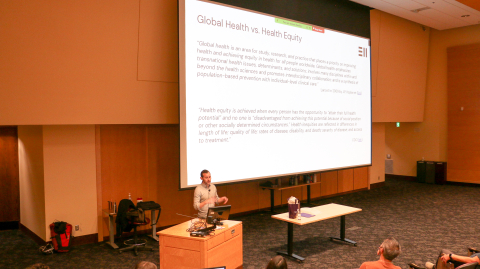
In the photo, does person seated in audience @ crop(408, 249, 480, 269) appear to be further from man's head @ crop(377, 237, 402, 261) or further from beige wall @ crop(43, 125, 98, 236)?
beige wall @ crop(43, 125, 98, 236)

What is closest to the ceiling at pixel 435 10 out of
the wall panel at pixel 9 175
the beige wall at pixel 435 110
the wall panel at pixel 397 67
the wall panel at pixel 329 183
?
the wall panel at pixel 397 67

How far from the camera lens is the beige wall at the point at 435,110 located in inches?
393

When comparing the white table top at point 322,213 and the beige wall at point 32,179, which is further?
the beige wall at point 32,179

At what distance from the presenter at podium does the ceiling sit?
528 cm

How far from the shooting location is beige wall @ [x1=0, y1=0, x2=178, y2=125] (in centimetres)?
411

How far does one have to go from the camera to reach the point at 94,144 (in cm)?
519

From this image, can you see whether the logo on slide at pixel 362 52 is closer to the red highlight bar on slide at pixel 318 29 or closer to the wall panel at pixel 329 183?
the red highlight bar on slide at pixel 318 29

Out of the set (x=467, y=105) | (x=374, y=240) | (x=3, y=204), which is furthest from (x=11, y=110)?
(x=467, y=105)

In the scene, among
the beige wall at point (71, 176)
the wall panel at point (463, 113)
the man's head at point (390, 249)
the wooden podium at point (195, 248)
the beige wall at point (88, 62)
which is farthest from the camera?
the wall panel at point (463, 113)

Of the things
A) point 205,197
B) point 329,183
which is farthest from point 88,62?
point 329,183

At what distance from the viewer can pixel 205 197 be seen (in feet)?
14.4

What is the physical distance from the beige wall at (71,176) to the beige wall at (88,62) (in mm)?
562

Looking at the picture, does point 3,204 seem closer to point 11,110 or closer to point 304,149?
point 11,110

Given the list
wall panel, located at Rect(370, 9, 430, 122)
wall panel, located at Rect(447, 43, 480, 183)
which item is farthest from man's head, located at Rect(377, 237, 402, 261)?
wall panel, located at Rect(447, 43, 480, 183)
